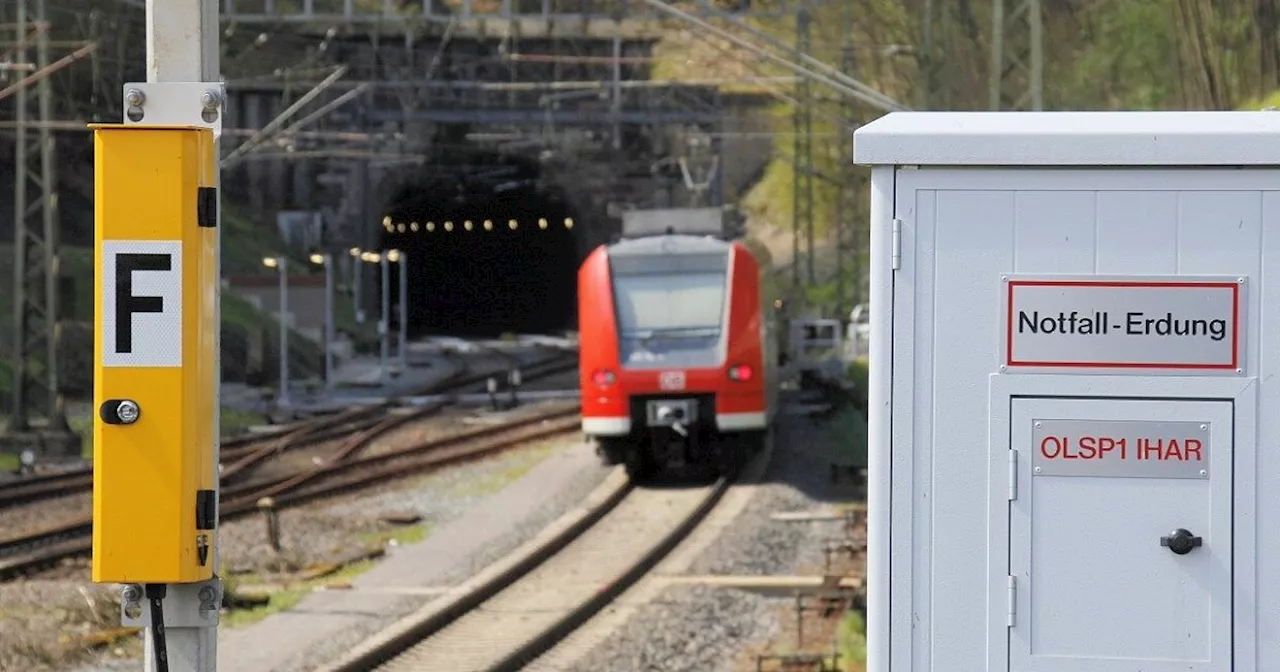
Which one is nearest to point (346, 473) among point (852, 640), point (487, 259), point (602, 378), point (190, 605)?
point (602, 378)

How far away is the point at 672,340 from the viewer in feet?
69.1

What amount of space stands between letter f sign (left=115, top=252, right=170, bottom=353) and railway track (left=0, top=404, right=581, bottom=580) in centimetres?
1002

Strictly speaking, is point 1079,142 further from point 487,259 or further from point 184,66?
point 487,259

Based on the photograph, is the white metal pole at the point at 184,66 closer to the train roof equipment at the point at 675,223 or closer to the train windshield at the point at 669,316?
the train windshield at the point at 669,316

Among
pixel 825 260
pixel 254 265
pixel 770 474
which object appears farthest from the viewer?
pixel 825 260

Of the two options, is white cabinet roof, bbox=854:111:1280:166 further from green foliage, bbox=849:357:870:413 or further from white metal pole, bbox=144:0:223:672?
green foliage, bbox=849:357:870:413

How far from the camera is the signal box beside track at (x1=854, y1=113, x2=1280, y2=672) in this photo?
5.07 m

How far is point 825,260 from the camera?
61.4 meters

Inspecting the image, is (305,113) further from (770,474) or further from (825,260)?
(770,474)

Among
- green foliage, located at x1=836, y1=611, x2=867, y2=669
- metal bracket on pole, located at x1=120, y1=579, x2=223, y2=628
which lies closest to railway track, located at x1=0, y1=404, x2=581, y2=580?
green foliage, located at x1=836, y1=611, x2=867, y2=669

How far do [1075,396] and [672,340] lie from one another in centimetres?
1597

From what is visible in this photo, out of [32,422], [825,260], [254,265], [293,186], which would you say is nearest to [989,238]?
[32,422]

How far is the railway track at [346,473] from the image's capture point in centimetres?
1630

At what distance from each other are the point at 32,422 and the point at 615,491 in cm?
971
